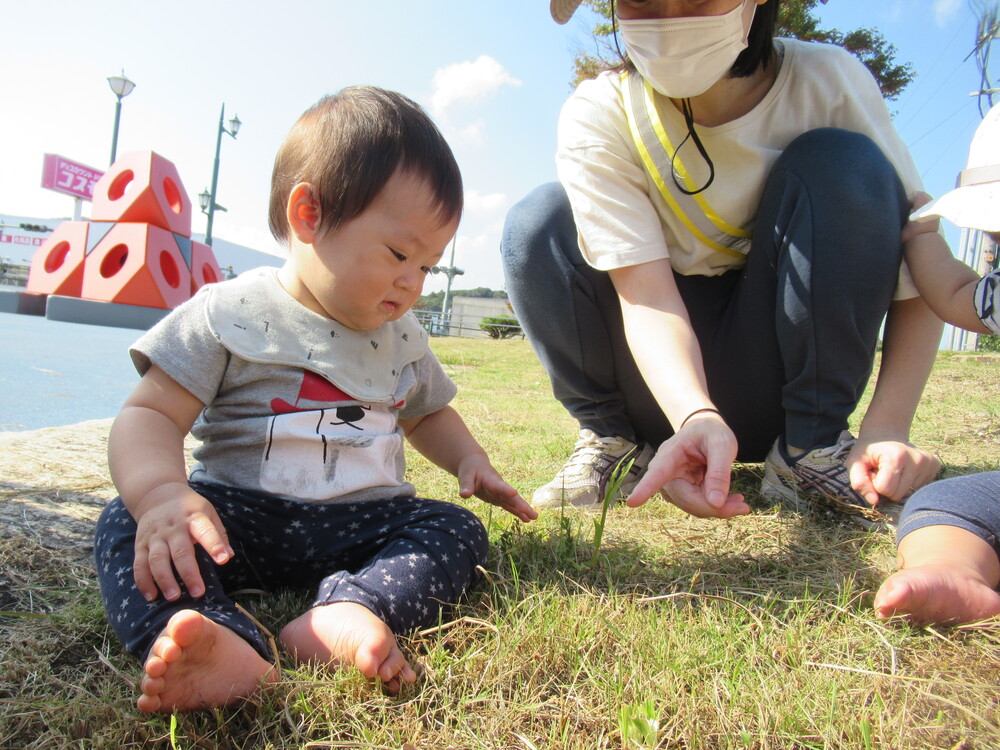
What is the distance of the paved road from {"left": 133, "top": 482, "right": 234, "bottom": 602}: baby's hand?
1.91 m

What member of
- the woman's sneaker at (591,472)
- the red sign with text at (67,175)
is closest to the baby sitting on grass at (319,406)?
the woman's sneaker at (591,472)

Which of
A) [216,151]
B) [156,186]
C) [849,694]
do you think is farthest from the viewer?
[216,151]

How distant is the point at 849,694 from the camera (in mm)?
819

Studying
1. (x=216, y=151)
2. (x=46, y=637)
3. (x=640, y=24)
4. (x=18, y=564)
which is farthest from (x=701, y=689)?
(x=216, y=151)

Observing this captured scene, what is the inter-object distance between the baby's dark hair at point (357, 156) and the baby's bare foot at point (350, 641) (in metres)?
0.70

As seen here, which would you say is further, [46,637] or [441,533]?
[441,533]

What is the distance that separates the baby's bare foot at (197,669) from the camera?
784 millimetres

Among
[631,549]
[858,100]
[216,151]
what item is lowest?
[631,549]

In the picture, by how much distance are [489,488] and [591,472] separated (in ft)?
1.67

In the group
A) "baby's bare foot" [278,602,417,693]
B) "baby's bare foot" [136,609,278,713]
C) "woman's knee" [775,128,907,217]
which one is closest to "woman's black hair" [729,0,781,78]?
"woman's knee" [775,128,907,217]

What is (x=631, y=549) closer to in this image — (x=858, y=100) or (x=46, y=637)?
(x=46, y=637)

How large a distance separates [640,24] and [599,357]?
2.63 feet

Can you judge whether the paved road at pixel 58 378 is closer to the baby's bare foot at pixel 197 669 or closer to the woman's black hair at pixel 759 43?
the baby's bare foot at pixel 197 669

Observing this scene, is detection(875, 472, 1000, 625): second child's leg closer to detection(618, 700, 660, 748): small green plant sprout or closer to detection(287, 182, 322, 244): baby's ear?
detection(618, 700, 660, 748): small green plant sprout
